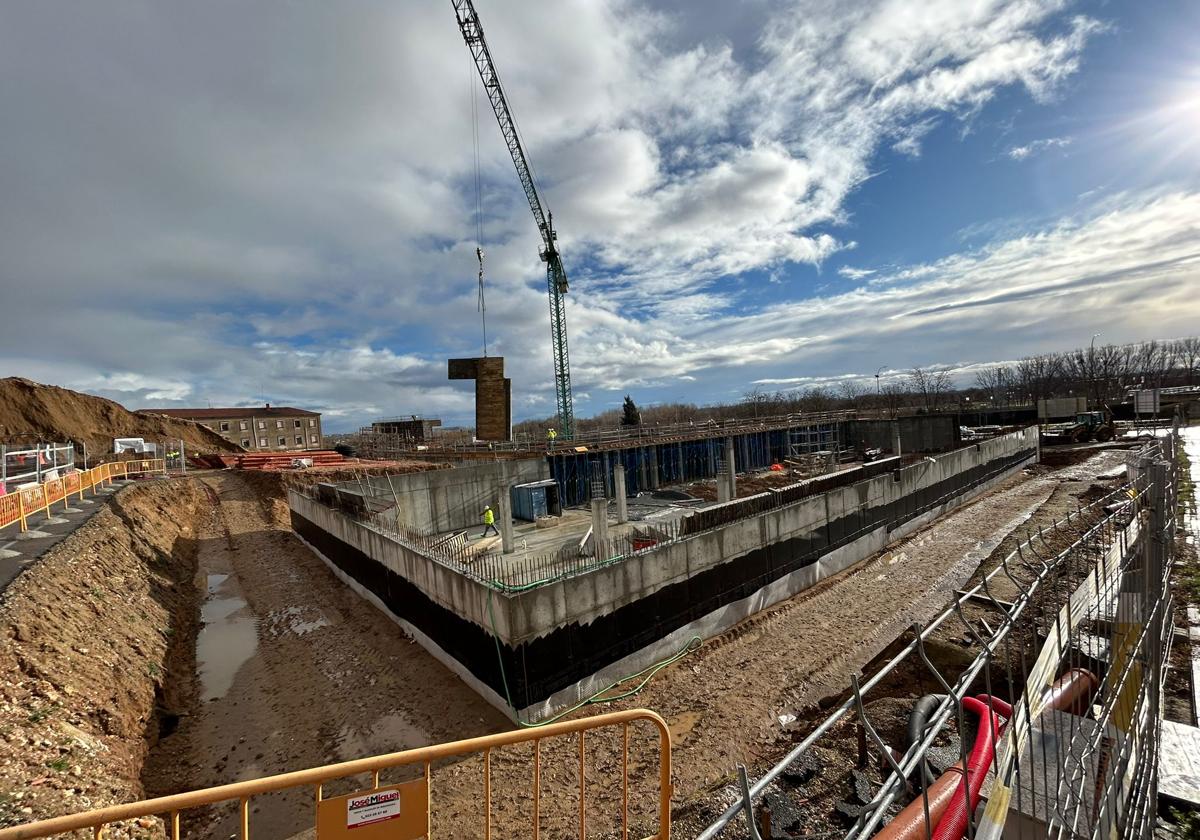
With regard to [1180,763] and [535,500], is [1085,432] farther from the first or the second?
[1180,763]

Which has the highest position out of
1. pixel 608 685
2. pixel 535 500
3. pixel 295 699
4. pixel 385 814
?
pixel 385 814

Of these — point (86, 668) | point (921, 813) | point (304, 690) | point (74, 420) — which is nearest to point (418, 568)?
point (304, 690)

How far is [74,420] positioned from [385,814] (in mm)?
52920

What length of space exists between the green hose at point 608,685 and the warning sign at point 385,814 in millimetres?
4777

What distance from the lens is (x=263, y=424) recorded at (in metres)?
66.4

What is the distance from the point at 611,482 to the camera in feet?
92.0

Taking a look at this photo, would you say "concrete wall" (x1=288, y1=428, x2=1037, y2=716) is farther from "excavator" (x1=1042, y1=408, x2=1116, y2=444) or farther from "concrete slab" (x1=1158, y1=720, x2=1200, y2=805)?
"excavator" (x1=1042, y1=408, x2=1116, y2=444)

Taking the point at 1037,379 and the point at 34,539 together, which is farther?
the point at 1037,379

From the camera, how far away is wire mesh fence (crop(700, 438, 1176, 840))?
2.21 m

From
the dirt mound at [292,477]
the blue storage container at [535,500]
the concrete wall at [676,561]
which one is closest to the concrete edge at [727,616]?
the concrete wall at [676,561]

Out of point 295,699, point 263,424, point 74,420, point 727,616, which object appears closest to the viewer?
point 295,699

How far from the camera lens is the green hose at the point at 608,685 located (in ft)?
26.3

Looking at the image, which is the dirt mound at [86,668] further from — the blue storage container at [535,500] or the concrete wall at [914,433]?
the concrete wall at [914,433]

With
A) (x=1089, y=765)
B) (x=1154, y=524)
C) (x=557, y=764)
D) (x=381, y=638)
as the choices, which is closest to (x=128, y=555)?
(x=381, y=638)
